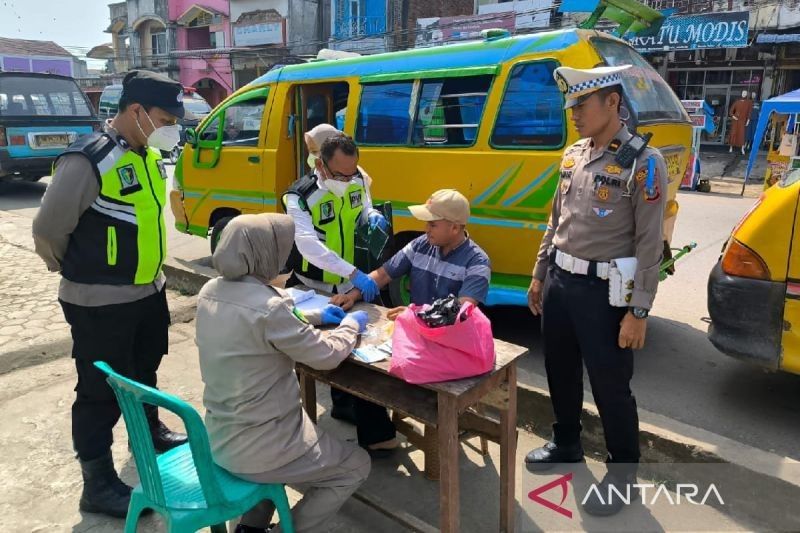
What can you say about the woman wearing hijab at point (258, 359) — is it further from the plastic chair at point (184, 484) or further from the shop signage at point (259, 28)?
the shop signage at point (259, 28)

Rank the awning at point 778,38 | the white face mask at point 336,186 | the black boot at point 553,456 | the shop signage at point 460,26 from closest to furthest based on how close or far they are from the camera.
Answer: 1. the black boot at point 553,456
2. the white face mask at point 336,186
3. the awning at point 778,38
4. the shop signage at point 460,26

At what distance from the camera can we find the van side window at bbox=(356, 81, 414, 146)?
459 centimetres

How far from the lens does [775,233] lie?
120 inches

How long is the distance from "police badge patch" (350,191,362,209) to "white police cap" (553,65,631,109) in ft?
4.29

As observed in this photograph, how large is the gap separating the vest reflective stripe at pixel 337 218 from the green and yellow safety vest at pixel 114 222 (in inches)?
32.8

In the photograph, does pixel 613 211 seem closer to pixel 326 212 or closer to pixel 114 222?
pixel 326 212

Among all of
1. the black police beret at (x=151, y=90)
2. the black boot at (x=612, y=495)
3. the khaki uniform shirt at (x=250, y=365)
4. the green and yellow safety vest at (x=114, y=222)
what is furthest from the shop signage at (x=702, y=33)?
the khaki uniform shirt at (x=250, y=365)

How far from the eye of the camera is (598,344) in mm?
2594

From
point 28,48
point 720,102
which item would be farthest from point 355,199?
point 28,48

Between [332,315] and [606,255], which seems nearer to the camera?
[606,255]

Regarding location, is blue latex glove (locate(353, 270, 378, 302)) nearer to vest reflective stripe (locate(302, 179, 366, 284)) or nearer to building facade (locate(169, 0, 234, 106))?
vest reflective stripe (locate(302, 179, 366, 284))

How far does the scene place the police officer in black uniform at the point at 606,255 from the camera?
96.0 inches

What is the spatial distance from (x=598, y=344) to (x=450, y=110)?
2.36 metres

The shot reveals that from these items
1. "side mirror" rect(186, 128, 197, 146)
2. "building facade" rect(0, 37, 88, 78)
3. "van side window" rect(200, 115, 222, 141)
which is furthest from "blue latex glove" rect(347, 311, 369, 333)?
"building facade" rect(0, 37, 88, 78)
